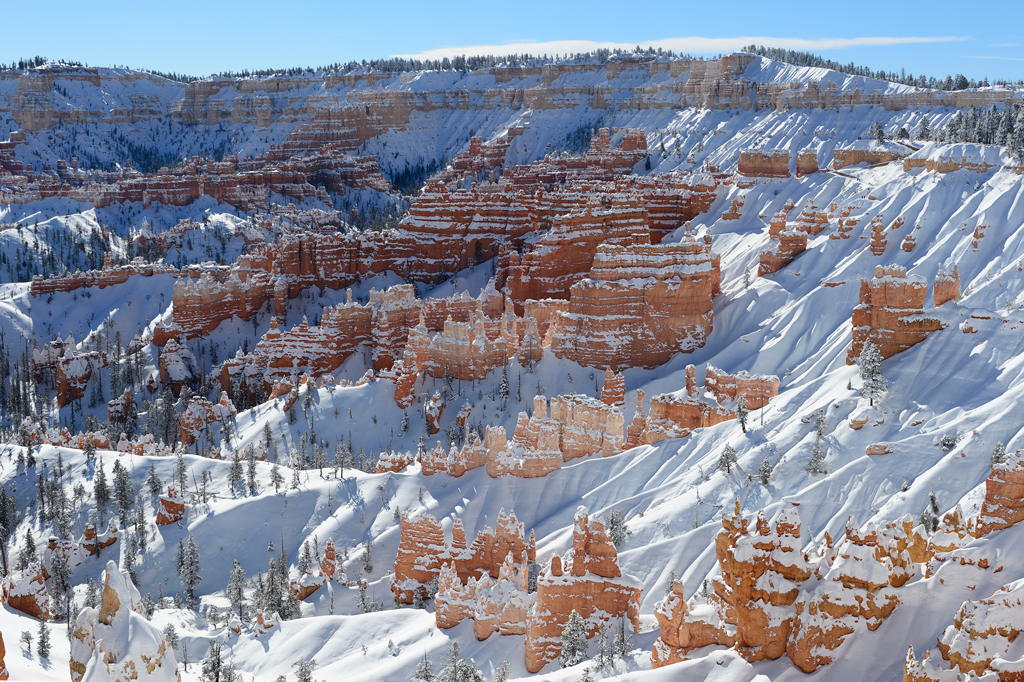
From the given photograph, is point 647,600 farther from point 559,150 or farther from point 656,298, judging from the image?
point 559,150

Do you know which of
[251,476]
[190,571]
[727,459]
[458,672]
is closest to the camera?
[458,672]

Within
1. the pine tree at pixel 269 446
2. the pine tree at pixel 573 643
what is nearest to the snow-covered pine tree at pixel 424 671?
the pine tree at pixel 573 643

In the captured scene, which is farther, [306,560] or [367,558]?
[306,560]

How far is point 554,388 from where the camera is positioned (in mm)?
73000

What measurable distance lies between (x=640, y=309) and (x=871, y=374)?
99.5 ft

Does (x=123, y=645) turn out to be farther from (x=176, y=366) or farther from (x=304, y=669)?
(x=176, y=366)

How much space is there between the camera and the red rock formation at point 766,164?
96.9 metres

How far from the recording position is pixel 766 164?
97.4 metres

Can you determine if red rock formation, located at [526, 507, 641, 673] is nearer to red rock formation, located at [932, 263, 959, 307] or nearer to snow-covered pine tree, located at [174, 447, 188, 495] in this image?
red rock formation, located at [932, 263, 959, 307]

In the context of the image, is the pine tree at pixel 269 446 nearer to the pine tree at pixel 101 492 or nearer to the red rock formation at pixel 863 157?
the pine tree at pixel 101 492

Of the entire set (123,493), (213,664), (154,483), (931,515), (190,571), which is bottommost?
(190,571)

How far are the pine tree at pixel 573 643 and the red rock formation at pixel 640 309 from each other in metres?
40.0

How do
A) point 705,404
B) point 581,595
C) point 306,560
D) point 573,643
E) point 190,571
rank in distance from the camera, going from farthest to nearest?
point 705,404 → point 190,571 → point 306,560 → point 581,595 → point 573,643

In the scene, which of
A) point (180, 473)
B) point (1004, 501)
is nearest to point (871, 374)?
point (1004, 501)
